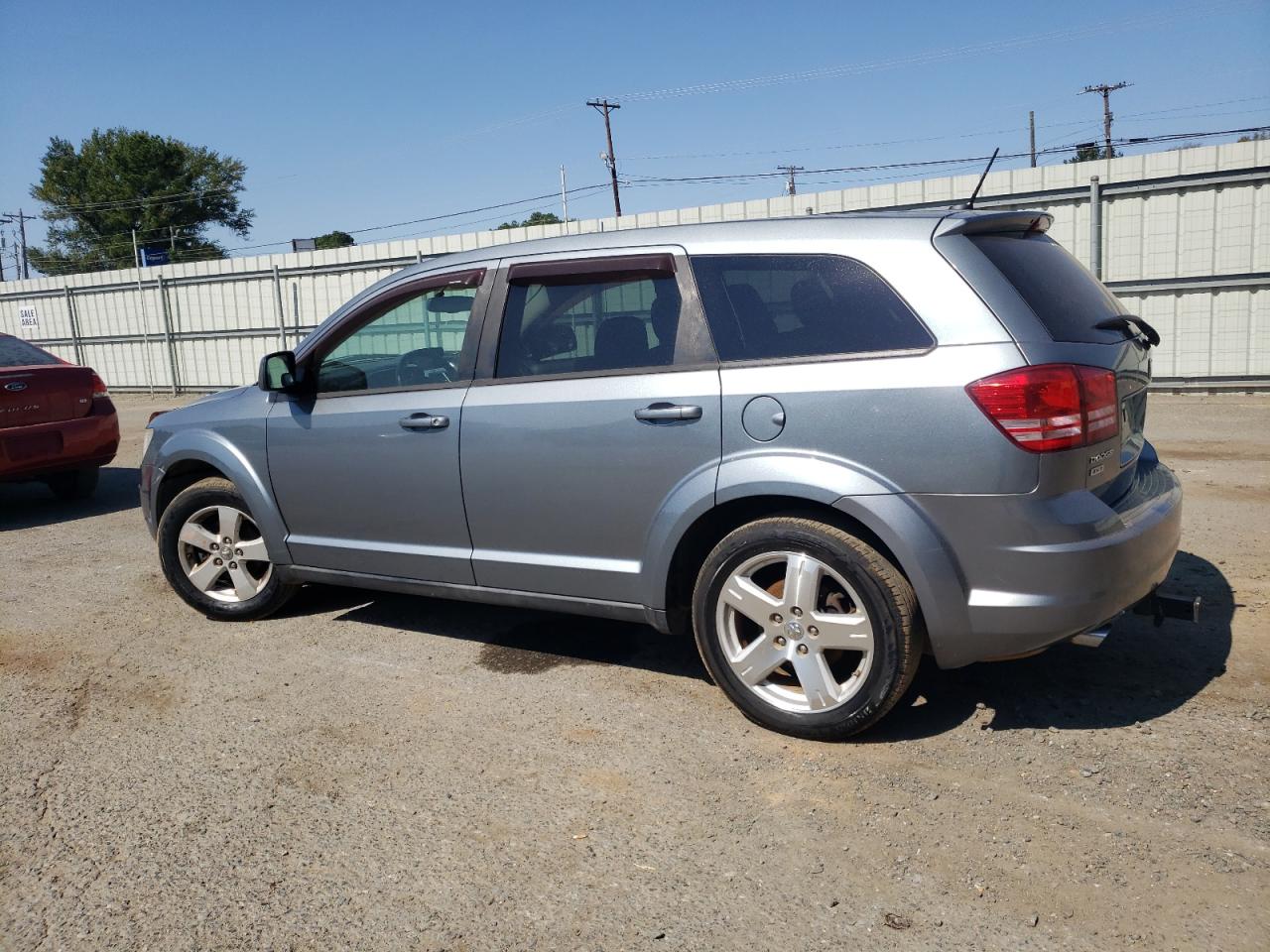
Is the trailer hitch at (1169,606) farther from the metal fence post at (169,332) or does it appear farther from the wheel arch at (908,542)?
the metal fence post at (169,332)

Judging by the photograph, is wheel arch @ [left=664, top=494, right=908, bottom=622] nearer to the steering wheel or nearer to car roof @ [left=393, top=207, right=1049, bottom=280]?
car roof @ [left=393, top=207, right=1049, bottom=280]

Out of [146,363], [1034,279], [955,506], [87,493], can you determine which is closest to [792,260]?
[1034,279]

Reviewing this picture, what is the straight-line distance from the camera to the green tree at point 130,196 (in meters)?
64.8

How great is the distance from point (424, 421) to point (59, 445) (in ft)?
18.4

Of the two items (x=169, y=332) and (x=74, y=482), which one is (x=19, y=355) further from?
Result: (x=169, y=332)

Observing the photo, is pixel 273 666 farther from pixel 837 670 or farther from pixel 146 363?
pixel 146 363

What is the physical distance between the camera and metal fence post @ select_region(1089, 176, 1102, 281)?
40.1ft

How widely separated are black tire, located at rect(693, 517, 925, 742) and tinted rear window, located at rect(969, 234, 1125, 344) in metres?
0.95

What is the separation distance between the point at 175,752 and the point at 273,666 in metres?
0.88

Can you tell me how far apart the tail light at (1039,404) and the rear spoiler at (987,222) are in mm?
584

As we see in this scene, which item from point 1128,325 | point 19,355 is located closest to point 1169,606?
point 1128,325

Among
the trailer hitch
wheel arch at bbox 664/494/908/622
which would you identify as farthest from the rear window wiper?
wheel arch at bbox 664/494/908/622

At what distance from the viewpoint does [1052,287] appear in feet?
11.4

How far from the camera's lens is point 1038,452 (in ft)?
10.0
